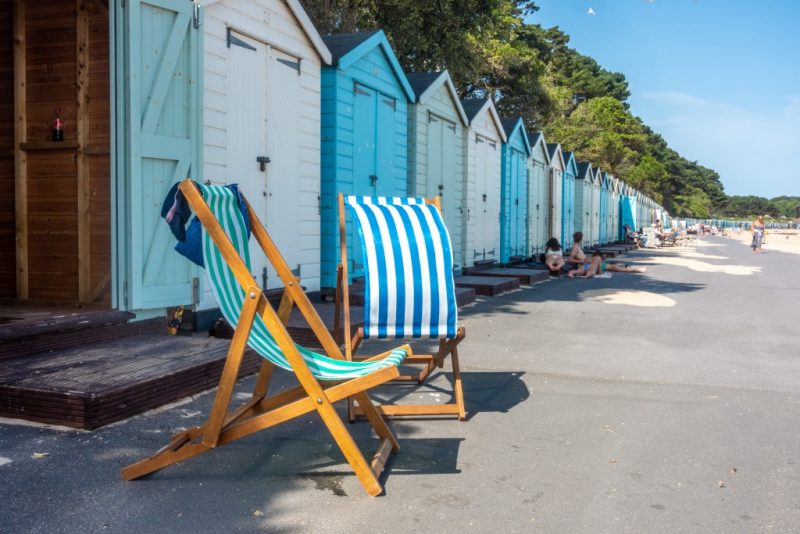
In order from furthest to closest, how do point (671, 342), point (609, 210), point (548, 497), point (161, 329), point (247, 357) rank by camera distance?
1. point (609, 210)
2. point (671, 342)
3. point (161, 329)
4. point (247, 357)
5. point (548, 497)

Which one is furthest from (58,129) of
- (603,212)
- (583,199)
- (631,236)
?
(631,236)

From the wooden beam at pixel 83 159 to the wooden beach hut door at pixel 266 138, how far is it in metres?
1.28

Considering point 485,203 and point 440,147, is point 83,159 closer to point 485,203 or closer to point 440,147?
point 440,147

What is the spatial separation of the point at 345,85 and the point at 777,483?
7.06 m

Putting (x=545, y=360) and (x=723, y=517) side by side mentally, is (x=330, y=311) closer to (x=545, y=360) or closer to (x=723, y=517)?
(x=545, y=360)

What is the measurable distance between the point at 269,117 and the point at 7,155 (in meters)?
2.47

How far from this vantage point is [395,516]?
275 centimetres

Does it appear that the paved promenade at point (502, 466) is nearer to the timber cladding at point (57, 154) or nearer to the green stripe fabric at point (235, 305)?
the green stripe fabric at point (235, 305)

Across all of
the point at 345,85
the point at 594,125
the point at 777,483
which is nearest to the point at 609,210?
the point at 594,125

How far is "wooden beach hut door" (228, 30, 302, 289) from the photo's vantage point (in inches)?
278

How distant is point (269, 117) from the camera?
758 centimetres

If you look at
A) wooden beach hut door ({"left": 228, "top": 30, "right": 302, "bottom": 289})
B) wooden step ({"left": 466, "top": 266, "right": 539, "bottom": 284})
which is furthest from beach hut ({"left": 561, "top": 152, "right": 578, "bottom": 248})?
wooden beach hut door ({"left": 228, "top": 30, "right": 302, "bottom": 289})

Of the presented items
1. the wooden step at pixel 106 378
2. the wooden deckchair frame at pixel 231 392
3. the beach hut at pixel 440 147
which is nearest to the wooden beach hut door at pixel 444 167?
the beach hut at pixel 440 147

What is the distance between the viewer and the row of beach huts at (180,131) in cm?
551
